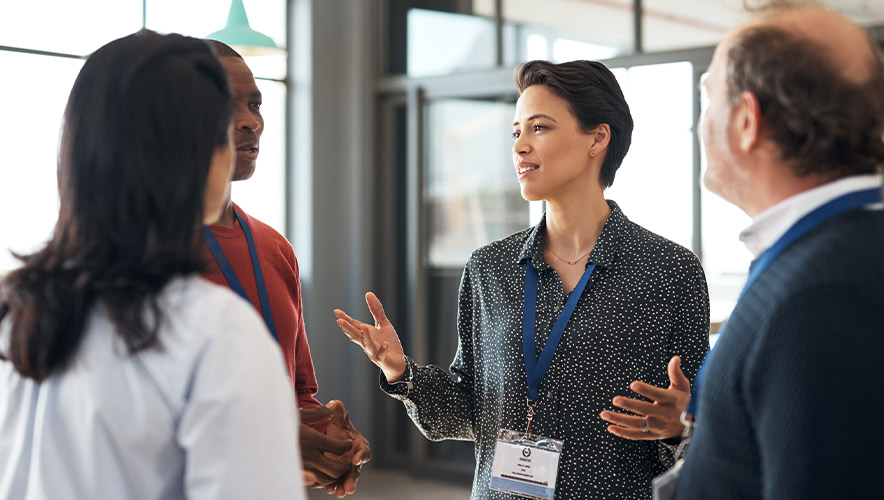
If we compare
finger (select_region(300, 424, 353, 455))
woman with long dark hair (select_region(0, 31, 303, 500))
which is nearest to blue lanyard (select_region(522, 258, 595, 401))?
finger (select_region(300, 424, 353, 455))

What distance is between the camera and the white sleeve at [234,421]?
0.97m

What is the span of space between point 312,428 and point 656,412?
27.7 inches

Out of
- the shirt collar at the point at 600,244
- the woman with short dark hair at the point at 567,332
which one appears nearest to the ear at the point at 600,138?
the woman with short dark hair at the point at 567,332

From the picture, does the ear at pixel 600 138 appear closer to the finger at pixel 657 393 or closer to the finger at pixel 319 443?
the finger at pixel 657 393

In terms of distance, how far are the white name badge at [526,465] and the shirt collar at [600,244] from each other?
1.32 feet

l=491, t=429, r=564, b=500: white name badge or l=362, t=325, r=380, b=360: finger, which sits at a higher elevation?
l=362, t=325, r=380, b=360: finger

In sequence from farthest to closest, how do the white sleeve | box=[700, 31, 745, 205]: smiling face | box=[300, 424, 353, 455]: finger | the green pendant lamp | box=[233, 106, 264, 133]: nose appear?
the green pendant lamp → box=[233, 106, 264, 133]: nose → box=[300, 424, 353, 455]: finger → box=[700, 31, 745, 205]: smiling face → the white sleeve

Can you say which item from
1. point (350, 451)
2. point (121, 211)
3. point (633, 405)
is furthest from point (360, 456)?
point (121, 211)

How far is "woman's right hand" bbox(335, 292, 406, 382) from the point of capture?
1.91m

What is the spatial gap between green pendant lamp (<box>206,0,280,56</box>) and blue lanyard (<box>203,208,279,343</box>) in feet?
7.71

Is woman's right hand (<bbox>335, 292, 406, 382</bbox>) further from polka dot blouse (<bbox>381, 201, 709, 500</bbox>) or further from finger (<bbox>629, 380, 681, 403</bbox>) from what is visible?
finger (<bbox>629, 380, 681, 403</bbox>)

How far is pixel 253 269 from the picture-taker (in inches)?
72.9

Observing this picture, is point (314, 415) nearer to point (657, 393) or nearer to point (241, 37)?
point (657, 393)

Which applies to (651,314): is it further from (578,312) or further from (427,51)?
(427,51)
